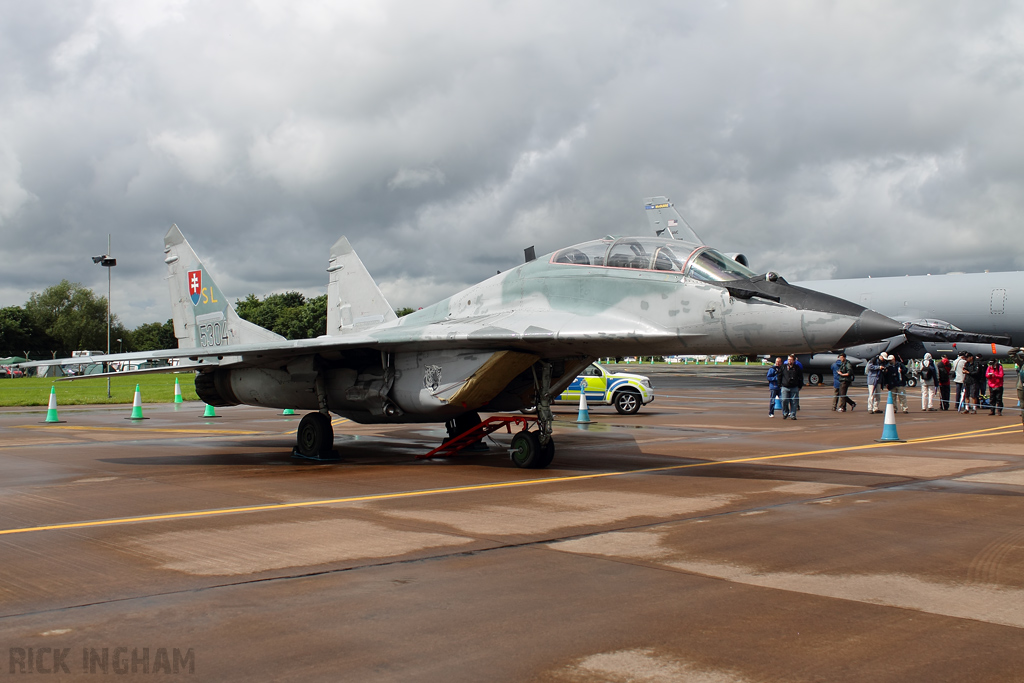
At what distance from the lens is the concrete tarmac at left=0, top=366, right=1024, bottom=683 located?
3721mm

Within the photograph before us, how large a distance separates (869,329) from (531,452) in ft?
15.4

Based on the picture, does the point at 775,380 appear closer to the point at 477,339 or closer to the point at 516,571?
the point at 477,339

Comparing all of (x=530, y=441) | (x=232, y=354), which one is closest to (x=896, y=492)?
(x=530, y=441)

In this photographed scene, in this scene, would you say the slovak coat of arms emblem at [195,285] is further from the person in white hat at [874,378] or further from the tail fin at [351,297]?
the person in white hat at [874,378]

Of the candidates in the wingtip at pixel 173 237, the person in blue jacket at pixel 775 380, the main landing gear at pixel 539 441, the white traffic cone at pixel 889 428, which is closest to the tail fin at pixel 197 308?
the wingtip at pixel 173 237

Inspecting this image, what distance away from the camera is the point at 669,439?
51.5ft

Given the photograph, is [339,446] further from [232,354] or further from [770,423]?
[770,423]

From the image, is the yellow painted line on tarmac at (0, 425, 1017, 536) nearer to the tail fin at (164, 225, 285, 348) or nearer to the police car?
the tail fin at (164, 225, 285, 348)

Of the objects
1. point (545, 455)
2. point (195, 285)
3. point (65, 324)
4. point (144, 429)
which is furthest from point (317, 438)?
point (65, 324)

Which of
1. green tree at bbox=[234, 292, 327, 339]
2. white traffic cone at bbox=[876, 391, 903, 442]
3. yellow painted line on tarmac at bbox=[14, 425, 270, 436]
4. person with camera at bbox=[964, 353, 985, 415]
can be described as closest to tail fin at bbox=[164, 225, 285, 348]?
yellow painted line on tarmac at bbox=[14, 425, 270, 436]

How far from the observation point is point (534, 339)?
1031cm

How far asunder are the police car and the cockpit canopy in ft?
40.7

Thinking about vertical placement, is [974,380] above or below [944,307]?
below

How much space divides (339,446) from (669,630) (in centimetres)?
1166
